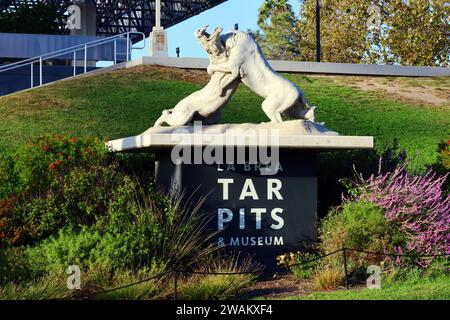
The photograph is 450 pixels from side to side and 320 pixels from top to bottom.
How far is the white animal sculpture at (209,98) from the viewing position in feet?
52.3

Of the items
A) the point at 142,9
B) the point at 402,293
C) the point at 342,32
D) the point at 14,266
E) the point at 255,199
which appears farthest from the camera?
the point at 142,9

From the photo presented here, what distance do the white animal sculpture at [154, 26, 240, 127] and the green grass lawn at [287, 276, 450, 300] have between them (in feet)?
14.1

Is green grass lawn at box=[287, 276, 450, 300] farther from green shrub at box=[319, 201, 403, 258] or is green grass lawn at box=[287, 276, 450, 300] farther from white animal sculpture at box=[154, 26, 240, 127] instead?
white animal sculpture at box=[154, 26, 240, 127]

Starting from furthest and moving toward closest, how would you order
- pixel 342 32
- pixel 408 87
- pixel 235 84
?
pixel 342 32, pixel 408 87, pixel 235 84

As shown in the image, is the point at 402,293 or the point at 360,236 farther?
the point at 360,236

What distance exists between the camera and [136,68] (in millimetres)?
36094

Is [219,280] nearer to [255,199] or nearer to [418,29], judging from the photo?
[255,199]

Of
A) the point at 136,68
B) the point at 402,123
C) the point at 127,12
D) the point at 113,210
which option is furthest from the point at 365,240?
the point at 127,12

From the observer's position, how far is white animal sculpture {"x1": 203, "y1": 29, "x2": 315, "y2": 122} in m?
15.9

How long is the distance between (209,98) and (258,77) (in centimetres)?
92

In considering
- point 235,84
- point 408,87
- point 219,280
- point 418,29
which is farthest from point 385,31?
point 219,280

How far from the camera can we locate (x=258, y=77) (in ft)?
52.5

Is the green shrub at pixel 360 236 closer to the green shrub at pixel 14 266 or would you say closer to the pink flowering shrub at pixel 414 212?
the pink flowering shrub at pixel 414 212

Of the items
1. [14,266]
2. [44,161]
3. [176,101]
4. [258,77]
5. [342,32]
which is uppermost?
[342,32]
